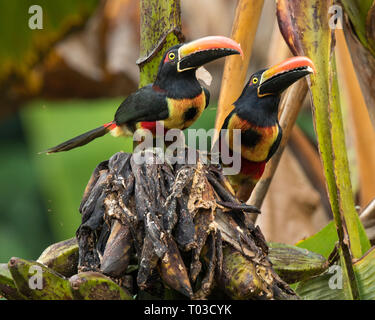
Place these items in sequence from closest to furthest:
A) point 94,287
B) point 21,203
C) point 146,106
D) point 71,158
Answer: point 94,287 < point 146,106 < point 71,158 < point 21,203

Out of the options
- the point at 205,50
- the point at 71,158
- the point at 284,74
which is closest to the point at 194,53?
the point at 205,50

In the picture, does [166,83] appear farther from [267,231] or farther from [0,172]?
[0,172]

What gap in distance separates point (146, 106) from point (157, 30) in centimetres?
14

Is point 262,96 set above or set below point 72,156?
above

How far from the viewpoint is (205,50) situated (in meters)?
0.71

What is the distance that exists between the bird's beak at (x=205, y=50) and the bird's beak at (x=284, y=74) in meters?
0.07

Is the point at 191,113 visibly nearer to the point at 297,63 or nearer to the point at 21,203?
the point at 297,63

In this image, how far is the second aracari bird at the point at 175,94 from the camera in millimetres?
703

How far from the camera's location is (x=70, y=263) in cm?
57

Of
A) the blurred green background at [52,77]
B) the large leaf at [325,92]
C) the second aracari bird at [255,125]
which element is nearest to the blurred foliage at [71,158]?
the blurred green background at [52,77]

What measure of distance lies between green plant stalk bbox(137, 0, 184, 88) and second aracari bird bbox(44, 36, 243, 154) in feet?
0.04

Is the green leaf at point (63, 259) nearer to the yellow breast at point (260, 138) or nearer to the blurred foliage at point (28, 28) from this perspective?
the yellow breast at point (260, 138)

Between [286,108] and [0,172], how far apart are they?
2.06 m
